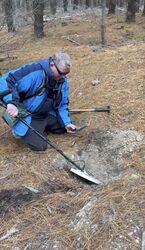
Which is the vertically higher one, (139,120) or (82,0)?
(139,120)

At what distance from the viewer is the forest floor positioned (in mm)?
3416

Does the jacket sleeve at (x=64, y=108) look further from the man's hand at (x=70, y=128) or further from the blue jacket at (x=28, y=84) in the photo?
the blue jacket at (x=28, y=84)

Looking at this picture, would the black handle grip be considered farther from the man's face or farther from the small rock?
the small rock

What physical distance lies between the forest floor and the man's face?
80cm

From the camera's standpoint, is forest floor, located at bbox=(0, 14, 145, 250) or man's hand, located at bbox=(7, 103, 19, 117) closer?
forest floor, located at bbox=(0, 14, 145, 250)

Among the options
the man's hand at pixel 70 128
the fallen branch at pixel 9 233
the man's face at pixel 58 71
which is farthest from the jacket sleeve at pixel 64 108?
the fallen branch at pixel 9 233

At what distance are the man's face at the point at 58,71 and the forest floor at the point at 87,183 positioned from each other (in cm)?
80

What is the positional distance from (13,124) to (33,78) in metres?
0.61

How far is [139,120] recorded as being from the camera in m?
5.43

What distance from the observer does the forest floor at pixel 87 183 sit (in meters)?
3.42

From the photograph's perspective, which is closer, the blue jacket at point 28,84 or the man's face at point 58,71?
the man's face at point 58,71

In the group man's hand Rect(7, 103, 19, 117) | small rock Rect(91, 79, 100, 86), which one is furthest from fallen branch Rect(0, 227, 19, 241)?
small rock Rect(91, 79, 100, 86)

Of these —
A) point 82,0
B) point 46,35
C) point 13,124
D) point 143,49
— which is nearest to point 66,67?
point 13,124

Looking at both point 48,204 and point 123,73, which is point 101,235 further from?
point 123,73
